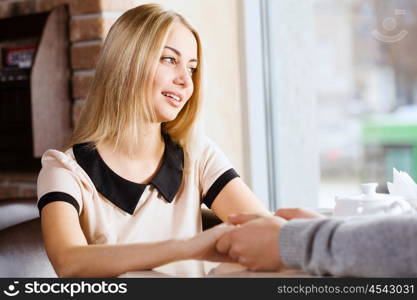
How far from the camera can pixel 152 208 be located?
5.16 ft

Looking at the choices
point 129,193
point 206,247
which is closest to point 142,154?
point 129,193

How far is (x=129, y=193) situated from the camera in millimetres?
1540

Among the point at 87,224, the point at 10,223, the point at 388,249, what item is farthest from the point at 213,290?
the point at 10,223

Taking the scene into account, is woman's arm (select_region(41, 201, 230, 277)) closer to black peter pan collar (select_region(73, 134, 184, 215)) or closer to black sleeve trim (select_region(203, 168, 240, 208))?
black peter pan collar (select_region(73, 134, 184, 215))

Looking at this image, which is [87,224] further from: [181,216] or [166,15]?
[166,15]

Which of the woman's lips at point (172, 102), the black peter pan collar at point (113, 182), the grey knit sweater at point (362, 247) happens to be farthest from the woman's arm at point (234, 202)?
the grey knit sweater at point (362, 247)

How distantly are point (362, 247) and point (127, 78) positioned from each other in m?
0.88

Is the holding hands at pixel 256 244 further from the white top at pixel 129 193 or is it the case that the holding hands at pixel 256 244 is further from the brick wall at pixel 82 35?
the brick wall at pixel 82 35

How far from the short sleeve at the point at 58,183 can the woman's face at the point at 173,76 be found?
0.86 ft

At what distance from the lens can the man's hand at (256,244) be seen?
3.24 feet

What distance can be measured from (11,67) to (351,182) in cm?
225

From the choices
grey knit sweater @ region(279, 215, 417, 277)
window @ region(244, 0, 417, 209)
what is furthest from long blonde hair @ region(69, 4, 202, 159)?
window @ region(244, 0, 417, 209)

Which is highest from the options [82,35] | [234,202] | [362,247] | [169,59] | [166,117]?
[82,35]

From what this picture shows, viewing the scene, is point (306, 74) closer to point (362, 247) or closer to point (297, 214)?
point (297, 214)
